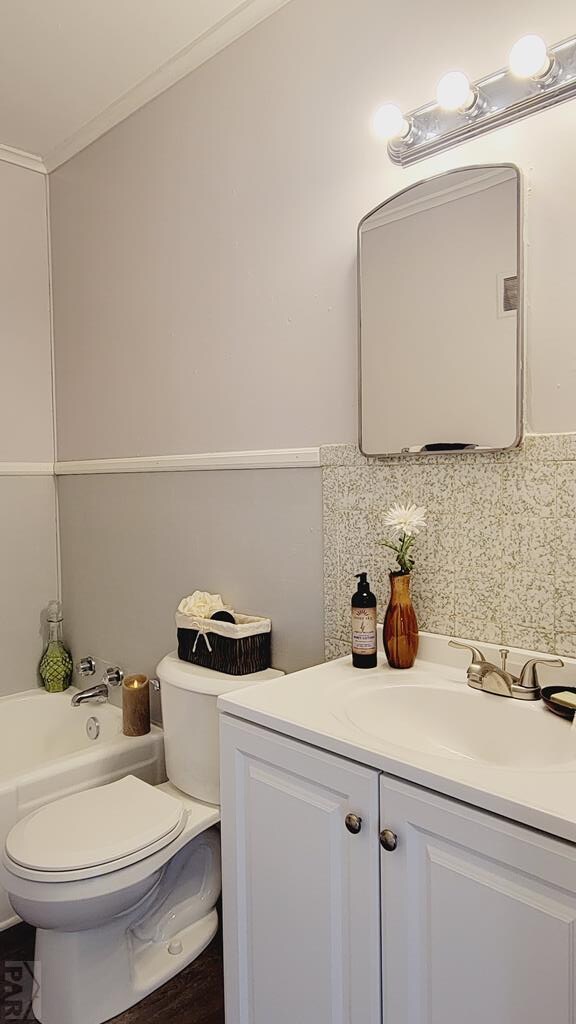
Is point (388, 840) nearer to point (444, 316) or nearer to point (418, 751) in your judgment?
point (418, 751)

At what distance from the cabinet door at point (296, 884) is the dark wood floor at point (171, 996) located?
0.39m

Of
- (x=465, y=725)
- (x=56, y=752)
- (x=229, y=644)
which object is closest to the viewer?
(x=465, y=725)

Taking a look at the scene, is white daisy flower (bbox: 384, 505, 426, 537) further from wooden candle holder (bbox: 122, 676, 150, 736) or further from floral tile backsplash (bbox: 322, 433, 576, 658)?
wooden candle holder (bbox: 122, 676, 150, 736)

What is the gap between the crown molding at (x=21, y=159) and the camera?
9.10 ft

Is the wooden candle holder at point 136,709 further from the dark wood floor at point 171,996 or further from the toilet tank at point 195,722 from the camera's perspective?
the dark wood floor at point 171,996

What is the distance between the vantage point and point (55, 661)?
286 centimetres

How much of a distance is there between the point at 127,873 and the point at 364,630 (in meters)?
0.78

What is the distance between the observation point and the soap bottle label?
1.59 meters

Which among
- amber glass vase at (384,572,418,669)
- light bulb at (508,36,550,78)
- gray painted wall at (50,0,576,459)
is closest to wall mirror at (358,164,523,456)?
gray painted wall at (50,0,576,459)

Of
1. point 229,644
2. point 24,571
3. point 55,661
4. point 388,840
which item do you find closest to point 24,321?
point 24,571

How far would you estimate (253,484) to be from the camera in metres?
2.06

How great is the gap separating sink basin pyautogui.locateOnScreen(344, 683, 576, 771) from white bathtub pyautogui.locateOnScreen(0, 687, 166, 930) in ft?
3.65

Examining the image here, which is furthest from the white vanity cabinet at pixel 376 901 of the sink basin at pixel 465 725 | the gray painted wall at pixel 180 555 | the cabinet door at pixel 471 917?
the gray painted wall at pixel 180 555

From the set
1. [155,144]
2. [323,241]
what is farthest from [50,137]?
[323,241]
